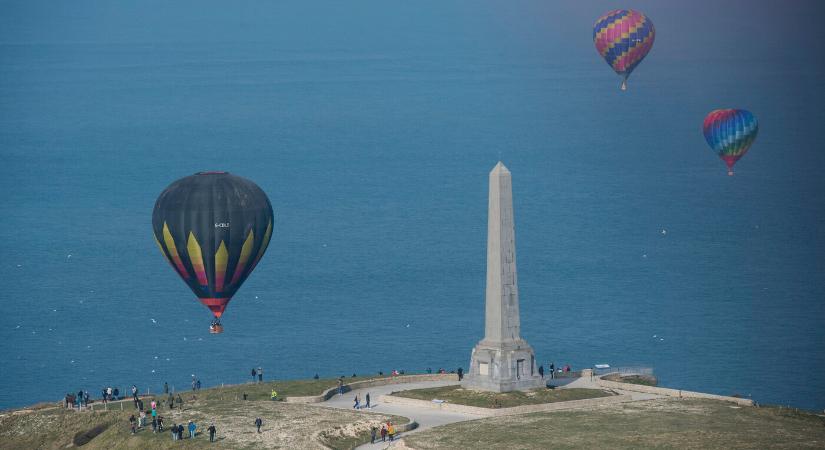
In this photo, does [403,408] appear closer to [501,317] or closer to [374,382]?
[501,317]

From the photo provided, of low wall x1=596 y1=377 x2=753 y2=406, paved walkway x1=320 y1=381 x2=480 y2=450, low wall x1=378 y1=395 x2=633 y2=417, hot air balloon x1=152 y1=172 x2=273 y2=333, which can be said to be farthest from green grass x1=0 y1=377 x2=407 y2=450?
low wall x1=596 y1=377 x2=753 y2=406

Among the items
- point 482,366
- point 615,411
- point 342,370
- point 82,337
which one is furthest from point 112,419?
point 82,337

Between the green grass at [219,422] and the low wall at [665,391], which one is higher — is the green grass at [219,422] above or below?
below

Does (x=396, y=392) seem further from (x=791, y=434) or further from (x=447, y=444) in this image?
(x=791, y=434)

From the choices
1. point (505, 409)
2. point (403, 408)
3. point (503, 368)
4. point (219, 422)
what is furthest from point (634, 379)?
point (219, 422)

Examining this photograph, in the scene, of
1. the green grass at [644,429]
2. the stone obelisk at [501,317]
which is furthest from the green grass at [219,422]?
the stone obelisk at [501,317]

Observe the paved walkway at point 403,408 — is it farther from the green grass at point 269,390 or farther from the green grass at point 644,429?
the green grass at point 269,390
